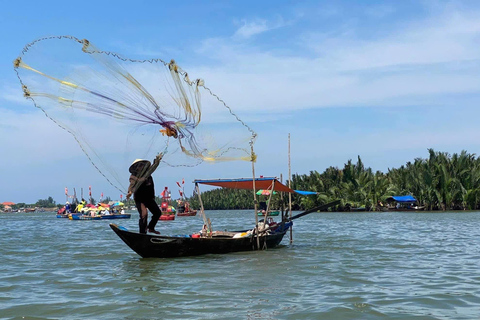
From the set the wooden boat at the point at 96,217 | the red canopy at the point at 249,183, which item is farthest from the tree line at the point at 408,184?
the red canopy at the point at 249,183

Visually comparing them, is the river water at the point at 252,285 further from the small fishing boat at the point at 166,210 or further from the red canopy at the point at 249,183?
the small fishing boat at the point at 166,210

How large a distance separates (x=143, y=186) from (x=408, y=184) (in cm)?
6276

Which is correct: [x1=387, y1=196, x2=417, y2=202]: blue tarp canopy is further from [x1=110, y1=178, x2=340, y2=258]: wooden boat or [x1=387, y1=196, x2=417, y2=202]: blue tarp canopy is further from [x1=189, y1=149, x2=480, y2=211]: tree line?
[x1=110, y1=178, x2=340, y2=258]: wooden boat

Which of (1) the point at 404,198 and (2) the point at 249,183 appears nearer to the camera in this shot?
(2) the point at 249,183

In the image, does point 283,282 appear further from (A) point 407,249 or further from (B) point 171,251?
(A) point 407,249

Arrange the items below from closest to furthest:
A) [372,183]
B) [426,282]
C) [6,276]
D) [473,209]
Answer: [426,282] → [6,276] → [473,209] → [372,183]

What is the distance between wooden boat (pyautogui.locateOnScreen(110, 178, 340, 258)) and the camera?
17.3 metres

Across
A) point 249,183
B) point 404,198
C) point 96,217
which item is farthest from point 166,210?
point 249,183

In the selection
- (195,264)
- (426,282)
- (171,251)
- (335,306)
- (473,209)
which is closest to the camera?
(335,306)

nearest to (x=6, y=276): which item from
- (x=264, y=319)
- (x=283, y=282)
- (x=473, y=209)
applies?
(x=283, y=282)

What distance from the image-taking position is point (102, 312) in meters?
9.98

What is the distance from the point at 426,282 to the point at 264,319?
17.1ft

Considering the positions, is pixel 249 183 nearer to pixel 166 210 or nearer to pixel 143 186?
pixel 143 186

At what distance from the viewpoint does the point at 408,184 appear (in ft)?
238
